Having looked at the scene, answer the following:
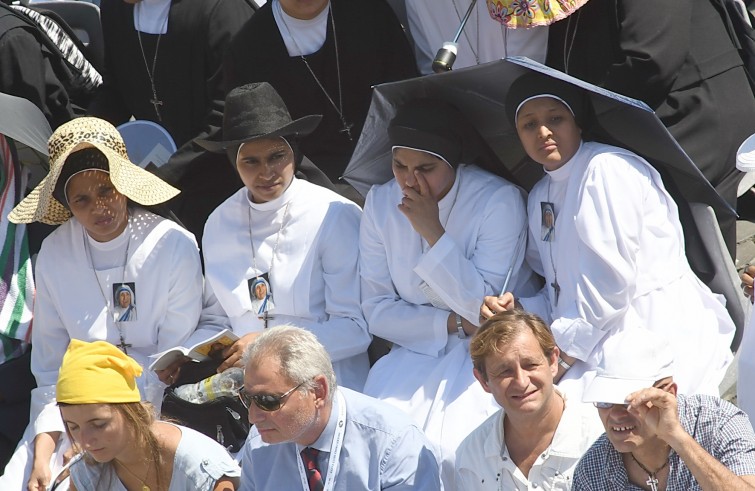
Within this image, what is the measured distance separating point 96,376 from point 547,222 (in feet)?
6.15

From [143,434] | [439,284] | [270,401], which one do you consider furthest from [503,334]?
[143,434]

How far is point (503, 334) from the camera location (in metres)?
4.14

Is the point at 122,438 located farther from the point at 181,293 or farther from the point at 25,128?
the point at 25,128

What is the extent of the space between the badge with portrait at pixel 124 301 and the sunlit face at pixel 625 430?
2499 millimetres

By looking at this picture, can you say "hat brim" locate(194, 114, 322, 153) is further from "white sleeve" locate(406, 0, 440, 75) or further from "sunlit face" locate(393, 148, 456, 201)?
"white sleeve" locate(406, 0, 440, 75)

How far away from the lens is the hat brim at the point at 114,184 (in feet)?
17.7

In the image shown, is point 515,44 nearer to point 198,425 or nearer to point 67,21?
point 198,425

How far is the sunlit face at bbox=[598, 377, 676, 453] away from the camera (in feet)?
12.2

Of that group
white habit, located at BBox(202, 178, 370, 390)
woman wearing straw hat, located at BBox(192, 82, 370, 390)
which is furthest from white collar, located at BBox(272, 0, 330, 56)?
white habit, located at BBox(202, 178, 370, 390)

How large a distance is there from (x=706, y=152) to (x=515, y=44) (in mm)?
1044

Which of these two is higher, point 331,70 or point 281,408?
point 331,70

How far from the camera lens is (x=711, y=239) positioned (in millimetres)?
5102

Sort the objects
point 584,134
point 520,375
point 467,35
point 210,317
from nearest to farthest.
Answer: point 520,375
point 584,134
point 210,317
point 467,35

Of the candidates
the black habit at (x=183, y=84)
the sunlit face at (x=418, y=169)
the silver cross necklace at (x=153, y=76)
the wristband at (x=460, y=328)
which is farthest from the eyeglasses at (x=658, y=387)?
the silver cross necklace at (x=153, y=76)
